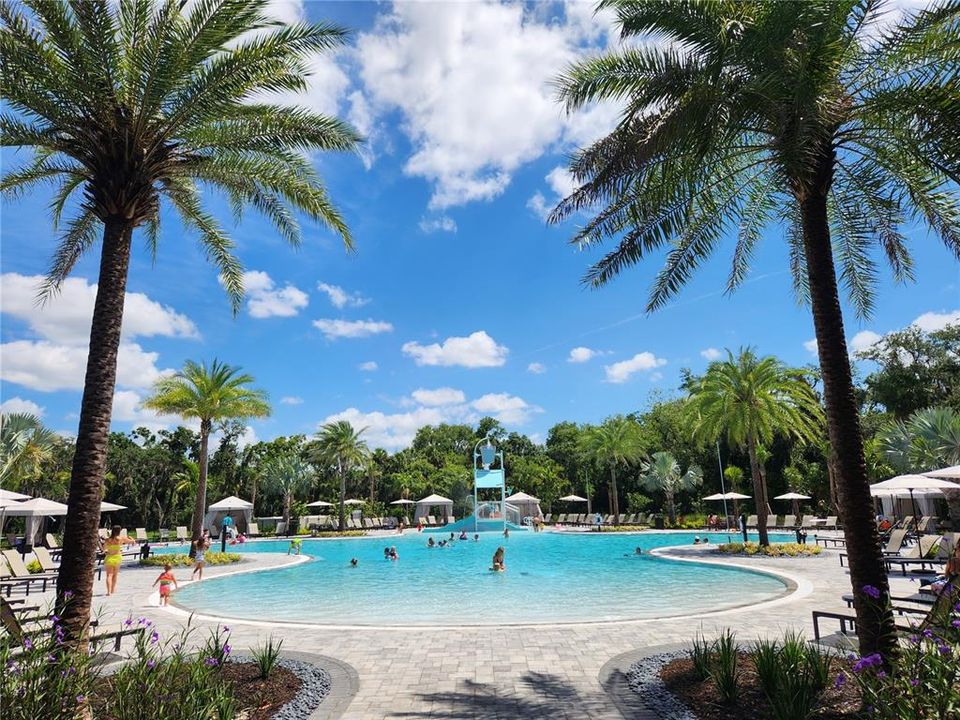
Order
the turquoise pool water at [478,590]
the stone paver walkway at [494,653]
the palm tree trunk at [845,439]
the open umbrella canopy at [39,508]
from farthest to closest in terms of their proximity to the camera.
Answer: the open umbrella canopy at [39,508]
the turquoise pool water at [478,590]
the stone paver walkway at [494,653]
the palm tree trunk at [845,439]

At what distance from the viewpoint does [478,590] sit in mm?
18406

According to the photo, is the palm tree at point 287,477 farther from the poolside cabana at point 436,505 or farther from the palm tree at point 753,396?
the palm tree at point 753,396

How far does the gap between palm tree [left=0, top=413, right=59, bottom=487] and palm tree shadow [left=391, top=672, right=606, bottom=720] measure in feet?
85.6

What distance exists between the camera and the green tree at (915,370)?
37.4 meters

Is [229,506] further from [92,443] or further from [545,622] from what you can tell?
[92,443]

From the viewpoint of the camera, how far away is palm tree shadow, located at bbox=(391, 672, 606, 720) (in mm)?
6148

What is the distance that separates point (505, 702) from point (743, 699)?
2507mm

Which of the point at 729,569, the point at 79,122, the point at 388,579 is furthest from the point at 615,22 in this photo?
the point at 388,579

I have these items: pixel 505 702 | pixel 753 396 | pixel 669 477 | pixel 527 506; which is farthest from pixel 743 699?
pixel 527 506

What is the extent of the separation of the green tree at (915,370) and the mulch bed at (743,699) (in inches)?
1508

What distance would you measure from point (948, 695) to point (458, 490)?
55.5 metres

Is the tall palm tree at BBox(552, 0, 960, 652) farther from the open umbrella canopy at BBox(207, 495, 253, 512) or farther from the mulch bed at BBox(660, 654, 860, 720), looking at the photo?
the open umbrella canopy at BBox(207, 495, 253, 512)

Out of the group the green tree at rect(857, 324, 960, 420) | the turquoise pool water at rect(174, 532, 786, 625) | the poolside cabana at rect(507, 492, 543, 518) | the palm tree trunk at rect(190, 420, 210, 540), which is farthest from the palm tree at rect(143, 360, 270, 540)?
the green tree at rect(857, 324, 960, 420)

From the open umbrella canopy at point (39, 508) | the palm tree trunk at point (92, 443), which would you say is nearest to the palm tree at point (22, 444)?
the open umbrella canopy at point (39, 508)
